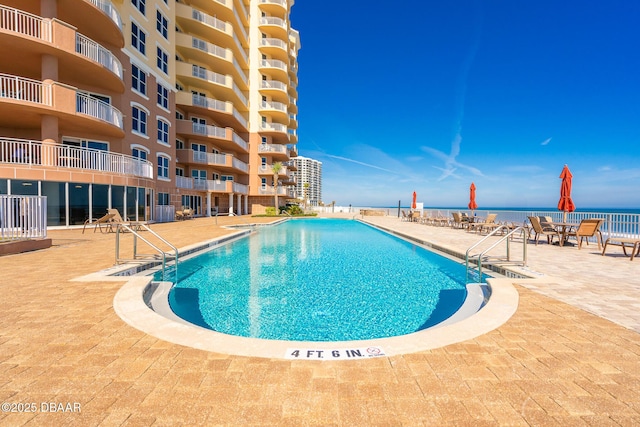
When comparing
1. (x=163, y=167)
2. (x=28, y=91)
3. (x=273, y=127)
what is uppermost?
(x=273, y=127)

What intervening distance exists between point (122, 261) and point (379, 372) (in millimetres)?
6430

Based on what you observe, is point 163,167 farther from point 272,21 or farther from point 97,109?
point 272,21

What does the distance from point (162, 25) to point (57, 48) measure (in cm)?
1050

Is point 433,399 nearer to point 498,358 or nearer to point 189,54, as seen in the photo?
point 498,358

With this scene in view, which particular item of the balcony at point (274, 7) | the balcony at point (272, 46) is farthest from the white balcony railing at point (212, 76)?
the balcony at point (274, 7)

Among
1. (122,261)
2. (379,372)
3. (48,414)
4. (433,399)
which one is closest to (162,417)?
(48,414)

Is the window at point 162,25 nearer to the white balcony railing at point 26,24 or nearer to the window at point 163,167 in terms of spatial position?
the window at point 163,167

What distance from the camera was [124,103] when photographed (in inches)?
677

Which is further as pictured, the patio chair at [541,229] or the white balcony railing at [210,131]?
the white balcony railing at [210,131]

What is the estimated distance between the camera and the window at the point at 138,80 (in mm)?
18078

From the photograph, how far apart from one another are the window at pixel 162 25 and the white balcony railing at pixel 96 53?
7400 millimetres

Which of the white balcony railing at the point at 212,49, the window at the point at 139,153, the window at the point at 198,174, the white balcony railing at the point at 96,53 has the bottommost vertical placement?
the window at the point at 198,174

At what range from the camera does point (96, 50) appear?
1425cm

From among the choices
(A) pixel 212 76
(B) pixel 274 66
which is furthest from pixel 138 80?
(B) pixel 274 66
